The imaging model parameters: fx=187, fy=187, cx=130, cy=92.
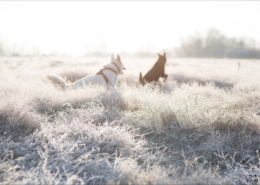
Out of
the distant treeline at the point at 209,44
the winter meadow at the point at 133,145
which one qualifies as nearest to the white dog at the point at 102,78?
the winter meadow at the point at 133,145

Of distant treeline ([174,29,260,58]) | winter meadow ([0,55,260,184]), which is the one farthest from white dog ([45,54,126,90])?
distant treeline ([174,29,260,58])

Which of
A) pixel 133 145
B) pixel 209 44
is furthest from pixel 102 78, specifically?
pixel 209 44

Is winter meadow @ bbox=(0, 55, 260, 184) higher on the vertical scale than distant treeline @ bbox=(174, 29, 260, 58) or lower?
lower

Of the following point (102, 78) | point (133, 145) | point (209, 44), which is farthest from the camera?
point (209, 44)

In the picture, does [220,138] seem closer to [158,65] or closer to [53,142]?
[53,142]

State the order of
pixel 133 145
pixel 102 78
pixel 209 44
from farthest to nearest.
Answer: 1. pixel 209 44
2. pixel 102 78
3. pixel 133 145

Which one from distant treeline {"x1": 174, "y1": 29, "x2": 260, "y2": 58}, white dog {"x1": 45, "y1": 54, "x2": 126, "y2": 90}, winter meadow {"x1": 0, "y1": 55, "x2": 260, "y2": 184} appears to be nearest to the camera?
winter meadow {"x1": 0, "y1": 55, "x2": 260, "y2": 184}

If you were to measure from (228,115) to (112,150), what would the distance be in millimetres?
2059

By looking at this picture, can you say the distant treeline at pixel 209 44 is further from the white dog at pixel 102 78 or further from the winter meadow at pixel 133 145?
the winter meadow at pixel 133 145

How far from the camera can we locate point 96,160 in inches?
86.5

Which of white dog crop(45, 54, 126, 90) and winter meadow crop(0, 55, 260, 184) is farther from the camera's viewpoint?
white dog crop(45, 54, 126, 90)

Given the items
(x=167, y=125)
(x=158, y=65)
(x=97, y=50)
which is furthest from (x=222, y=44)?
(x=167, y=125)

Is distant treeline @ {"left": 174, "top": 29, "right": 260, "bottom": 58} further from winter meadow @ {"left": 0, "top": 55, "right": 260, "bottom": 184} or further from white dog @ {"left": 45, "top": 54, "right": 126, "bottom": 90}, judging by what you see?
winter meadow @ {"left": 0, "top": 55, "right": 260, "bottom": 184}

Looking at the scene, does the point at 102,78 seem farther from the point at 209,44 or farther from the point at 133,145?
the point at 209,44
